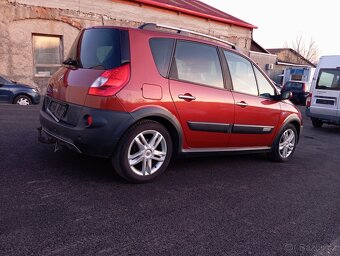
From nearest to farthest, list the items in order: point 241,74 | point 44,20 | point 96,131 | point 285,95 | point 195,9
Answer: point 96,131
point 241,74
point 285,95
point 44,20
point 195,9

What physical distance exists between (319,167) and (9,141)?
5061 mm

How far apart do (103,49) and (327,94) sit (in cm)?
875

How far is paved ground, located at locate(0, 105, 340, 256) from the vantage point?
8.46ft

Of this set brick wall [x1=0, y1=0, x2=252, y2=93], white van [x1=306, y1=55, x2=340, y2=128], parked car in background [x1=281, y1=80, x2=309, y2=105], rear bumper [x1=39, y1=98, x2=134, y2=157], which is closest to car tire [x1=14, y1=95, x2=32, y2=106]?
brick wall [x1=0, y1=0, x2=252, y2=93]

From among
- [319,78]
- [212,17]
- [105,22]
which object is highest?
[212,17]

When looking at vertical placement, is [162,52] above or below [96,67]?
above

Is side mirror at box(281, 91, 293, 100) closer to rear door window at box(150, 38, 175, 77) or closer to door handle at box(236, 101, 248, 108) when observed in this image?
door handle at box(236, 101, 248, 108)

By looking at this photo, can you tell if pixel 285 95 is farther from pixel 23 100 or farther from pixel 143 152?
pixel 23 100

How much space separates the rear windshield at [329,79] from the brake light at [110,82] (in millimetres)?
8743

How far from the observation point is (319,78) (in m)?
10.7

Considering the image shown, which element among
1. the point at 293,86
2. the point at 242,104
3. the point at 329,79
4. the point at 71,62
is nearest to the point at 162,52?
the point at 71,62

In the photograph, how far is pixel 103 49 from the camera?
3.70 metres

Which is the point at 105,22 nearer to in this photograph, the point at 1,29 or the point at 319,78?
the point at 1,29


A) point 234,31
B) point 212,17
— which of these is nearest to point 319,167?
point 212,17
